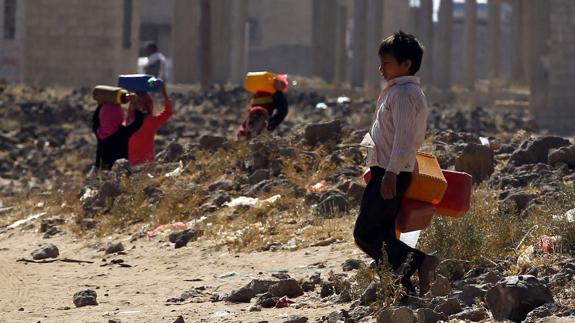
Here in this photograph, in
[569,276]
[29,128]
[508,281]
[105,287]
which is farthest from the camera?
[29,128]

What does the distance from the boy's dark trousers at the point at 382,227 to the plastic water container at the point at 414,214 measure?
0.04 metres

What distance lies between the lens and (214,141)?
13.6 metres

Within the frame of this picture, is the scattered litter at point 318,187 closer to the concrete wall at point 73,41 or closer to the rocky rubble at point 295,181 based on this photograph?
the rocky rubble at point 295,181

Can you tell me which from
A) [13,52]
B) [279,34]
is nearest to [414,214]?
[13,52]

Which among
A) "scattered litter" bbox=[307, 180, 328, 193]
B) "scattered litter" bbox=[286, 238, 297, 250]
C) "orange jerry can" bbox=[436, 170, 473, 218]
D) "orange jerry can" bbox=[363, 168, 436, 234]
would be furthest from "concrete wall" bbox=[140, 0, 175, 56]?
"orange jerry can" bbox=[363, 168, 436, 234]

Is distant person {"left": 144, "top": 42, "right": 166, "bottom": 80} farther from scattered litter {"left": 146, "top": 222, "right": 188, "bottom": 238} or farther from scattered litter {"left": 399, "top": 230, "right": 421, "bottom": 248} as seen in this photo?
scattered litter {"left": 399, "top": 230, "right": 421, "bottom": 248}

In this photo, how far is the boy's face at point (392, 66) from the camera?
6.88m

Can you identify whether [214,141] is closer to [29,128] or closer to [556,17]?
[29,128]

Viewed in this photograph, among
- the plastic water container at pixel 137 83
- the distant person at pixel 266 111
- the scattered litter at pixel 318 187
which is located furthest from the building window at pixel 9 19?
the scattered litter at pixel 318 187

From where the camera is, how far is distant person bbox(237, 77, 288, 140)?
1315 cm

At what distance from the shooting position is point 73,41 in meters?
30.5

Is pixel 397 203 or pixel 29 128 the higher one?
pixel 397 203

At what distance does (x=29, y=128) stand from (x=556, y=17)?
11.2 m

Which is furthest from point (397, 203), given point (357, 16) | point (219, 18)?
point (357, 16)
